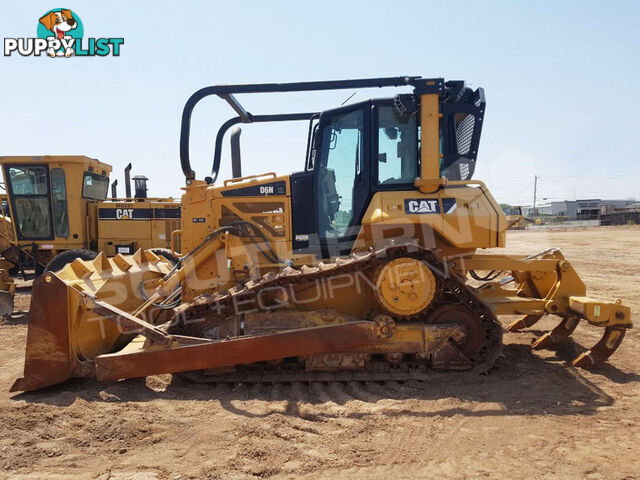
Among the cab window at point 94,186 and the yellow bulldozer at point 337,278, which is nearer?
the yellow bulldozer at point 337,278

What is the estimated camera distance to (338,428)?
3570 mm

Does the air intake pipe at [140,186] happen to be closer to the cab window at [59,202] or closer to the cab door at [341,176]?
the cab window at [59,202]

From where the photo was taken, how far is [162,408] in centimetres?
399

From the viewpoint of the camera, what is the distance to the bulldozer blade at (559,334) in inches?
204

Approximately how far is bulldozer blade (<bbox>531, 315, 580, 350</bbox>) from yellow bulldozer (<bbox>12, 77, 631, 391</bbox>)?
0.06 ft

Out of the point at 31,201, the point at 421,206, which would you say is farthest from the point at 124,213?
the point at 421,206

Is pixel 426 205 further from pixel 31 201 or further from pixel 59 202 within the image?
pixel 31 201

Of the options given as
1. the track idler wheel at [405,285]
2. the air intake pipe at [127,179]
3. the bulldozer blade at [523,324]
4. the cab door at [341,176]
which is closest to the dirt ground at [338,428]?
the track idler wheel at [405,285]

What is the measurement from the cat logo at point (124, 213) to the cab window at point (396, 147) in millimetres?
9354

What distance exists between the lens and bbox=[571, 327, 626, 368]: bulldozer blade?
474 cm

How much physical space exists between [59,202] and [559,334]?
11456 millimetres

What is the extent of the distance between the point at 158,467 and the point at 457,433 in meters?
2.27

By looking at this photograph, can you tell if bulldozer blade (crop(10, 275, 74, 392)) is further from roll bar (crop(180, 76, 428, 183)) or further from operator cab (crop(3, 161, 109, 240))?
operator cab (crop(3, 161, 109, 240))

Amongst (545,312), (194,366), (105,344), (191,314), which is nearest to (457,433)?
(545,312)
